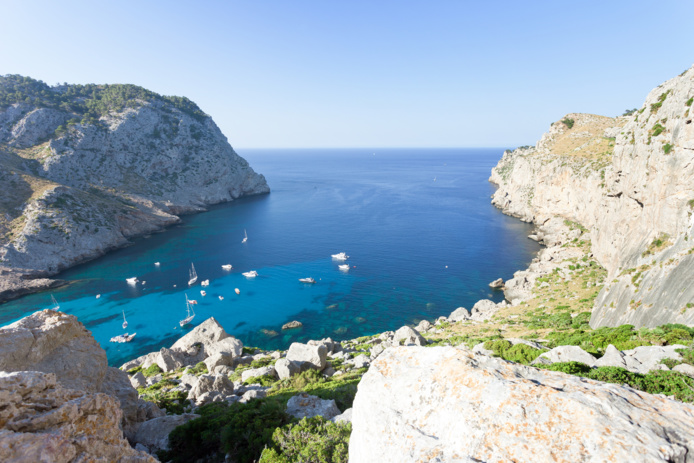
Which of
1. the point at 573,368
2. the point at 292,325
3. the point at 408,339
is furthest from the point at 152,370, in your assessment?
the point at 573,368

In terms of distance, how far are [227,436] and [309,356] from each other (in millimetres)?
13391

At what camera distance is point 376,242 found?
77688mm

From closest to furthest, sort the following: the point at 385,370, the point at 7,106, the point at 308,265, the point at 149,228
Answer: the point at 385,370 < the point at 308,265 < the point at 149,228 < the point at 7,106

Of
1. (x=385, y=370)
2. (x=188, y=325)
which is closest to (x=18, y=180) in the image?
(x=188, y=325)

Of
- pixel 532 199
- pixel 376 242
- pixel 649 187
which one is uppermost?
pixel 649 187

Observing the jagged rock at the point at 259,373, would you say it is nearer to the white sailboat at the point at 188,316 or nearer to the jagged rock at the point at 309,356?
the jagged rock at the point at 309,356

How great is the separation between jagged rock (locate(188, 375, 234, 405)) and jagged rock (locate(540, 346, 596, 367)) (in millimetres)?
17907

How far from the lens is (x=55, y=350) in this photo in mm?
13047

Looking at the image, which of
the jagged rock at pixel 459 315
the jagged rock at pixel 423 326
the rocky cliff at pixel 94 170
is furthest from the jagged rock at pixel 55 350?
the rocky cliff at pixel 94 170

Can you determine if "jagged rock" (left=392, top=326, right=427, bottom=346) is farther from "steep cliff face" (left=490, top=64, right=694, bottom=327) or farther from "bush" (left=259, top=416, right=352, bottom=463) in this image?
"bush" (left=259, top=416, right=352, bottom=463)

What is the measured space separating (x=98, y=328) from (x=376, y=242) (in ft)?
179

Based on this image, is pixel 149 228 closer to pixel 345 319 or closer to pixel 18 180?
pixel 18 180

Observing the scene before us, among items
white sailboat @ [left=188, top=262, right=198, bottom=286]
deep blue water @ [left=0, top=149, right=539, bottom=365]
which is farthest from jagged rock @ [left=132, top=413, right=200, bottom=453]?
white sailboat @ [left=188, top=262, right=198, bottom=286]

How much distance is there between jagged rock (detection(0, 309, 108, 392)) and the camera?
38.2 ft
